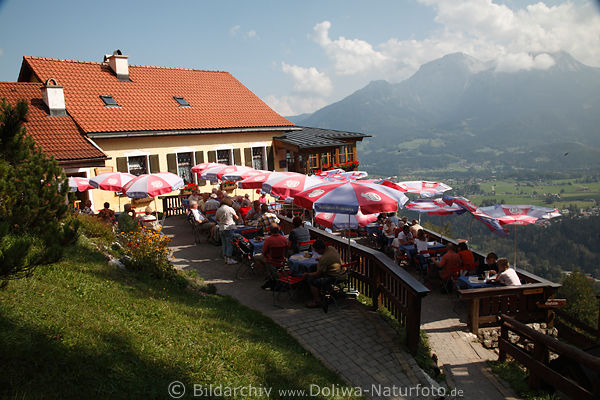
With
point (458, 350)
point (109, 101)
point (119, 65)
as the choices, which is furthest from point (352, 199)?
point (119, 65)

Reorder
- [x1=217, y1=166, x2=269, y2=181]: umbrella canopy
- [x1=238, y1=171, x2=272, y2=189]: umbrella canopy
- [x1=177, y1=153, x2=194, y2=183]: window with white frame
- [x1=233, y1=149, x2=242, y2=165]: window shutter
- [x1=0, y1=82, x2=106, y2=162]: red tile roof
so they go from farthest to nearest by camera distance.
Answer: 1. [x1=233, y1=149, x2=242, y2=165]: window shutter
2. [x1=177, y1=153, x2=194, y2=183]: window with white frame
3. [x1=0, y1=82, x2=106, y2=162]: red tile roof
4. [x1=217, y1=166, x2=269, y2=181]: umbrella canopy
5. [x1=238, y1=171, x2=272, y2=189]: umbrella canopy

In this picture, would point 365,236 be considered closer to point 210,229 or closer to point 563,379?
point 210,229

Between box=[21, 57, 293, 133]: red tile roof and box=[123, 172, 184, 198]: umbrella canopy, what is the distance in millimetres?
Answer: 7676

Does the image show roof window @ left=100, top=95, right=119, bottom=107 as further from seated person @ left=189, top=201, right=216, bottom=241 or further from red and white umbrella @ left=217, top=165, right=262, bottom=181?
seated person @ left=189, top=201, right=216, bottom=241

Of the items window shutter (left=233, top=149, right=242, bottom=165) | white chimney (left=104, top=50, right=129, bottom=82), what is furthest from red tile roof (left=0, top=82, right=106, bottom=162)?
window shutter (left=233, top=149, right=242, bottom=165)

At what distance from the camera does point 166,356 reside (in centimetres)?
473

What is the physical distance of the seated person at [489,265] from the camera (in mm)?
8844

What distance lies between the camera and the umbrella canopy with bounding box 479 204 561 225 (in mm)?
9133

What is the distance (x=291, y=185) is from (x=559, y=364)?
22.3 feet

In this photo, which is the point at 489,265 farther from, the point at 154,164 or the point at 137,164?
the point at 137,164

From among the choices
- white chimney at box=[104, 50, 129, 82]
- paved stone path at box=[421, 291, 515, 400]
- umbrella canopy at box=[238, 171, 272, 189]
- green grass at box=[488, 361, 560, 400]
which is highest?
white chimney at box=[104, 50, 129, 82]

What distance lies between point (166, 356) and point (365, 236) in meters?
11.1

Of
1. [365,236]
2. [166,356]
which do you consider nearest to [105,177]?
[365,236]

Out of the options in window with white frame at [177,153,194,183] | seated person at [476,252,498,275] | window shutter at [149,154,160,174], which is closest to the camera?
seated person at [476,252,498,275]
